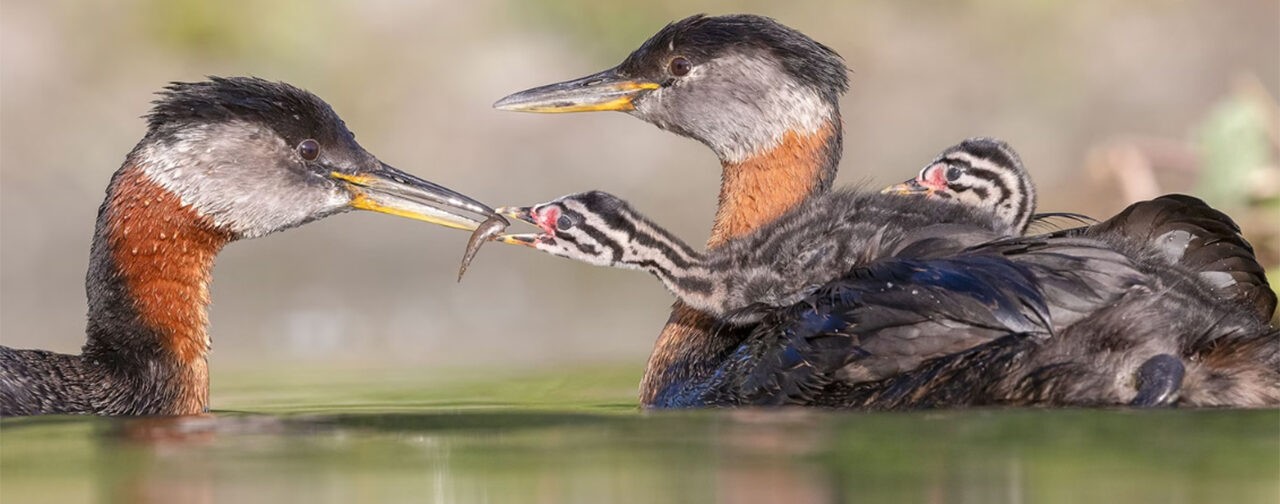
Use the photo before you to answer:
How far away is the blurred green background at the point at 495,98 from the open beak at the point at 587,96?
397 centimetres

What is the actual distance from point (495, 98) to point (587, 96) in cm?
540

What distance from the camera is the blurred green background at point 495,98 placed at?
13.6 meters

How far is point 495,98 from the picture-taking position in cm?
1434

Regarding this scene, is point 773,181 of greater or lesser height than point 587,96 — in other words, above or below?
below

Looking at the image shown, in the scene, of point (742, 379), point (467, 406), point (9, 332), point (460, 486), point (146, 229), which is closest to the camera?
point (460, 486)

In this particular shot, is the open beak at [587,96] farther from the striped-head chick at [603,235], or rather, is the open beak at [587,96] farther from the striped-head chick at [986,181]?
the striped-head chick at [986,181]

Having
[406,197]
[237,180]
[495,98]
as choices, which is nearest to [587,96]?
[406,197]

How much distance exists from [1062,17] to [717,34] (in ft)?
21.3

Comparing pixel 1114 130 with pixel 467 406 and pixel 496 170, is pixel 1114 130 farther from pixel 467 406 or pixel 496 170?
pixel 467 406

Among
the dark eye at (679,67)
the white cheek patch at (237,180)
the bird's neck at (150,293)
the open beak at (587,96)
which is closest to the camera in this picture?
the bird's neck at (150,293)

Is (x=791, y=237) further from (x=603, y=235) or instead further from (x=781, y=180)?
(x=781, y=180)

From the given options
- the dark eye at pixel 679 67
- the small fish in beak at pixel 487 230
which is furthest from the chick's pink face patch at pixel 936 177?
the small fish in beak at pixel 487 230

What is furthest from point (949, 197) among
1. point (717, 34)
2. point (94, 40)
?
point (94, 40)

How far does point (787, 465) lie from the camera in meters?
5.45
